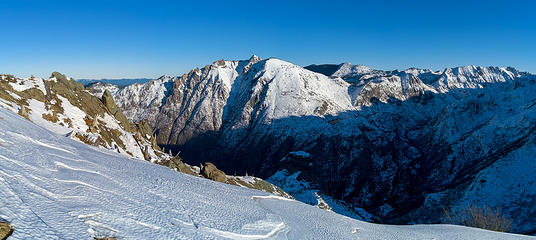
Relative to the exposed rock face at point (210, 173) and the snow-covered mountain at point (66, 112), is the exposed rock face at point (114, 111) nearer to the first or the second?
the snow-covered mountain at point (66, 112)

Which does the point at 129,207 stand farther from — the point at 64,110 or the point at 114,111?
the point at 114,111

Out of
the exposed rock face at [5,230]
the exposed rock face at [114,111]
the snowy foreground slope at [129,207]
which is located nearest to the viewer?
the exposed rock face at [5,230]

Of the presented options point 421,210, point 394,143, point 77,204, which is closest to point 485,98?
point 394,143

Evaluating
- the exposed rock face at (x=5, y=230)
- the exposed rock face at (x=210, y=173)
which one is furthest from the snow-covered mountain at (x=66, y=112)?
the exposed rock face at (x=5, y=230)

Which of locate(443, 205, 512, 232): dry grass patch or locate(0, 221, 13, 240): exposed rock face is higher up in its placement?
locate(0, 221, 13, 240): exposed rock face

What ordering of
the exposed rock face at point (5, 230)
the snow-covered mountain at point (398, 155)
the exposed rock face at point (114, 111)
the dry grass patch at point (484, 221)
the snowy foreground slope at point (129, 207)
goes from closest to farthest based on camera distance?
the exposed rock face at point (5, 230), the snowy foreground slope at point (129, 207), the dry grass patch at point (484, 221), the exposed rock face at point (114, 111), the snow-covered mountain at point (398, 155)

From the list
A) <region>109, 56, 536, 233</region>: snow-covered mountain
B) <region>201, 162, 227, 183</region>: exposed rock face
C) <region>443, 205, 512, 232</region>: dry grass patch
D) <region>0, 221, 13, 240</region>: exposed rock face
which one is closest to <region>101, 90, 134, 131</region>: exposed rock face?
<region>201, 162, 227, 183</region>: exposed rock face

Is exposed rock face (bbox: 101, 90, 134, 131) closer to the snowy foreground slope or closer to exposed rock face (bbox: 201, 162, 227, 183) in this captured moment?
exposed rock face (bbox: 201, 162, 227, 183)

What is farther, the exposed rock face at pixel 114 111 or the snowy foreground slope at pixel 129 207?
the exposed rock face at pixel 114 111

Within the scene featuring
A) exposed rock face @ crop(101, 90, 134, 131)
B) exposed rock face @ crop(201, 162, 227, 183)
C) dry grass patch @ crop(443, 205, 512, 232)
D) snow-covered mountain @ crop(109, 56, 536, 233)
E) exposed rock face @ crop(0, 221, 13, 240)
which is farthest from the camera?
snow-covered mountain @ crop(109, 56, 536, 233)
